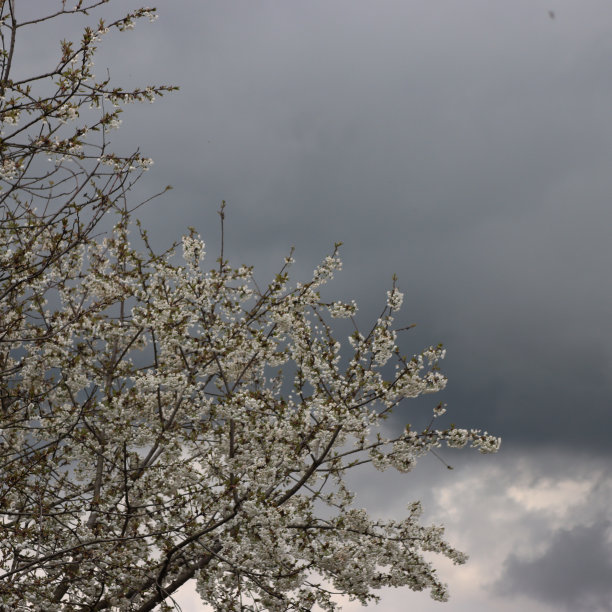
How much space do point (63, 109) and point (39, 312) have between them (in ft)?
14.4

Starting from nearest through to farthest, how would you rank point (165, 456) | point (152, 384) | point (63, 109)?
1. point (63, 109)
2. point (152, 384)
3. point (165, 456)

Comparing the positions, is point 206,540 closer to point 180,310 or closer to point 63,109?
point 180,310

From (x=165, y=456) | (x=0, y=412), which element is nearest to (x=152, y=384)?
(x=165, y=456)

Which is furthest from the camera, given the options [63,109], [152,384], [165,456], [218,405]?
[165,456]

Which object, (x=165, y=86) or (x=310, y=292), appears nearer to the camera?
(x=165, y=86)

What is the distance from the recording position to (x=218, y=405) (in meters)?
11.3

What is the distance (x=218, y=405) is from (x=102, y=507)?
2.44m

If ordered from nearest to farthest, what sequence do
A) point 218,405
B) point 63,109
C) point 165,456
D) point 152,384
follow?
point 63,109 < point 152,384 < point 218,405 < point 165,456

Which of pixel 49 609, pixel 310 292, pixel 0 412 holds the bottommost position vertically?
pixel 49 609

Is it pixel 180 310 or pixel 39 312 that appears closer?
pixel 180 310

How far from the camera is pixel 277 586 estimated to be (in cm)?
1141

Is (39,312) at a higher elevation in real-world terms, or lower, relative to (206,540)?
higher

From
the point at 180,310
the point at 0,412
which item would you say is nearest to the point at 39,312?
the point at 0,412

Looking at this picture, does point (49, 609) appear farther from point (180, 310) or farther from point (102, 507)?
point (180, 310)
